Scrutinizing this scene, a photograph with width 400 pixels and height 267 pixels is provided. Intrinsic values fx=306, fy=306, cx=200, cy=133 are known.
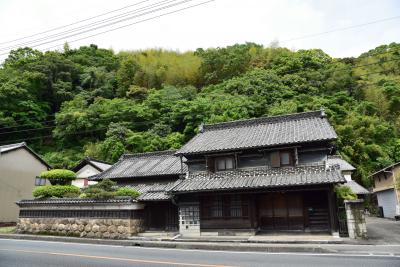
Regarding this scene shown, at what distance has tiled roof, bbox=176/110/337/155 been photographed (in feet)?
61.9

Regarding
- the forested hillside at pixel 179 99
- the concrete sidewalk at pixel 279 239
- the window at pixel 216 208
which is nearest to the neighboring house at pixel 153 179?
the window at pixel 216 208

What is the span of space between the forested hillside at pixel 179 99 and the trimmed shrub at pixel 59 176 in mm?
15146

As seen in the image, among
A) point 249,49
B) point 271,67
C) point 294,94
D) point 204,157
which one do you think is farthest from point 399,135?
point 204,157

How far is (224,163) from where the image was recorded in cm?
2042

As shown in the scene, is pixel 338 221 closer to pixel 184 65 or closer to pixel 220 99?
pixel 220 99

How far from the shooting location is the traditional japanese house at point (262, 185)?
57.3ft

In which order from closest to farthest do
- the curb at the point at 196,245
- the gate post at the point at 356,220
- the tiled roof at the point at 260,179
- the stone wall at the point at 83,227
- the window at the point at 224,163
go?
the curb at the point at 196,245 < the gate post at the point at 356,220 < the tiled roof at the point at 260,179 < the stone wall at the point at 83,227 < the window at the point at 224,163

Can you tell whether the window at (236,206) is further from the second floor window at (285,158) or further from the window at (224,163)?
the second floor window at (285,158)

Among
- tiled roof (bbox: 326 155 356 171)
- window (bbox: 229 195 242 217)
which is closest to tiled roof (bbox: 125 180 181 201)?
window (bbox: 229 195 242 217)

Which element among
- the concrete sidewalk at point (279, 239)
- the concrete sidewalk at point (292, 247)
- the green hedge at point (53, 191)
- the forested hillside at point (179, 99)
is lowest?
the concrete sidewalk at point (292, 247)

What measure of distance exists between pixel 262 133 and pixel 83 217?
1359 cm

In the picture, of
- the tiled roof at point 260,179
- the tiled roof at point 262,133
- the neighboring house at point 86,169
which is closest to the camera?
the tiled roof at point 260,179

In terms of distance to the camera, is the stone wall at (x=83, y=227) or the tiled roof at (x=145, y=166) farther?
the tiled roof at (x=145, y=166)

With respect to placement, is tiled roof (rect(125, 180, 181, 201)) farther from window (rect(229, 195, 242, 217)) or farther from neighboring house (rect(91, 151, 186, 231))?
window (rect(229, 195, 242, 217))
